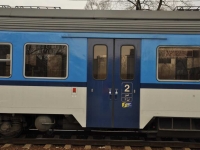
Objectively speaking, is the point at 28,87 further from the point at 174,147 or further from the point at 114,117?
the point at 174,147

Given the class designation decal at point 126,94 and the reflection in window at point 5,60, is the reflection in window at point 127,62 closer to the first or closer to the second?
the class designation decal at point 126,94

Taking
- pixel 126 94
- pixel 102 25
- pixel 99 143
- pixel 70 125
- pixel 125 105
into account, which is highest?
→ pixel 102 25

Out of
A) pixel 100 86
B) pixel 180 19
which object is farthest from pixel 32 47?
pixel 180 19

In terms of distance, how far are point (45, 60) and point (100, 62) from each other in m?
1.42

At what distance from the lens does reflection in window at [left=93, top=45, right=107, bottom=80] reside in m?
6.57

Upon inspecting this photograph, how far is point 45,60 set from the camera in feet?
21.7

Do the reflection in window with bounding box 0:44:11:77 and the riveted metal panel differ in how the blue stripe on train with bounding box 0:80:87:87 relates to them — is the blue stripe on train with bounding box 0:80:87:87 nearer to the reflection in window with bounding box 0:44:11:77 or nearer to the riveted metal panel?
the reflection in window with bounding box 0:44:11:77

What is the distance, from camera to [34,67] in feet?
21.6

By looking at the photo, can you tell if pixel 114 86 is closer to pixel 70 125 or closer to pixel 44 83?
pixel 70 125

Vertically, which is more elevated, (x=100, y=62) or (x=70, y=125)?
(x=100, y=62)

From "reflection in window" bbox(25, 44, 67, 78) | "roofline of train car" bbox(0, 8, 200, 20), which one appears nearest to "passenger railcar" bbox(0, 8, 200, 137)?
"reflection in window" bbox(25, 44, 67, 78)

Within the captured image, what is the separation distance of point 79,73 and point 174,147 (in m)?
3.17

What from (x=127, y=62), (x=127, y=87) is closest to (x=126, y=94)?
(x=127, y=87)

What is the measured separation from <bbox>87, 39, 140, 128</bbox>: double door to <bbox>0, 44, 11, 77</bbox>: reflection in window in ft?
6.77
